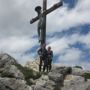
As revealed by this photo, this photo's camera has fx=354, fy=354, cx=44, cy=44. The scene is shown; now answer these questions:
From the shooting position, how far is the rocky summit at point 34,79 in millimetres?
23172

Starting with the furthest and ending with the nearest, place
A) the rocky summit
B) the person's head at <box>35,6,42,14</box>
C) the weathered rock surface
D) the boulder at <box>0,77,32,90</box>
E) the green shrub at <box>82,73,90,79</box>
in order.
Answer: the person's head at <box>35,6,42,14</box> → the green shrub at <box>82,73,90,79</box> → the weathered rock surface → the rocky summit → the boulder at <box>0,77,32,90</box>

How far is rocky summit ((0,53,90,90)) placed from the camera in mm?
23172

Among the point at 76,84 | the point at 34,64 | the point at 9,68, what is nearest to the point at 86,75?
the point at 76,84

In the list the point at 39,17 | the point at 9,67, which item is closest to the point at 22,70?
the point at 9,67

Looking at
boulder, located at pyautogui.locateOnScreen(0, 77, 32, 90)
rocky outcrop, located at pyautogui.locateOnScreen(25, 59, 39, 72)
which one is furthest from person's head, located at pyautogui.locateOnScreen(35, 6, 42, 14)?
boulder, located at pyautogui.locateOnScreen(0, 77, 32, 90)

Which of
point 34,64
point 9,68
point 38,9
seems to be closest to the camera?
point 9,68

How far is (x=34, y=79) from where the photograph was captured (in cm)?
2519

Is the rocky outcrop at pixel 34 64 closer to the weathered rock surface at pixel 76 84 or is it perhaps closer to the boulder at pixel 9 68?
the boulder at pixel 9 68

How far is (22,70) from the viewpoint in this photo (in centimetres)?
2583

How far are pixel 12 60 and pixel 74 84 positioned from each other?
523 centimetres

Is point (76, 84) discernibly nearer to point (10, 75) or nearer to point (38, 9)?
point (10, 75)

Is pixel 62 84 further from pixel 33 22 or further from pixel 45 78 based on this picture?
pixel 33 22

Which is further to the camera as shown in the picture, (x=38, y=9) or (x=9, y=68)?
(x=38, y=9)

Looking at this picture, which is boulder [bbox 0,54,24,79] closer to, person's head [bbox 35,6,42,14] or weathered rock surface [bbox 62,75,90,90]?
weathered rock surface [bbox 62,75,90,90]
